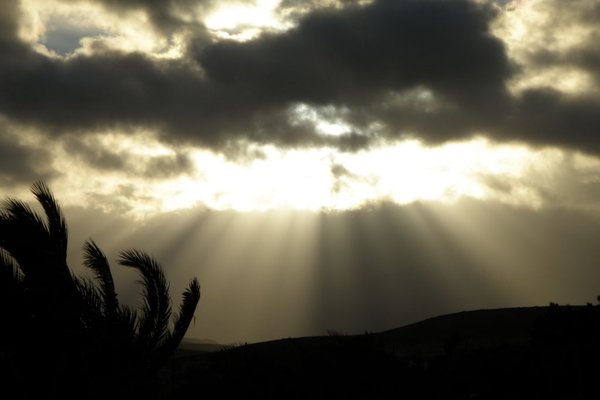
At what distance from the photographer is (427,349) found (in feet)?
143

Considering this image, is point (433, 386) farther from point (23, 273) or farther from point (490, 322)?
point (490, 322)

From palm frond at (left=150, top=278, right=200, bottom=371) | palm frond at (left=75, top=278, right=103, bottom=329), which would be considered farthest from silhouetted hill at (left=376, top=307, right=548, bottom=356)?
palm frond at (left=75, top=278, right=103, bottom=329)

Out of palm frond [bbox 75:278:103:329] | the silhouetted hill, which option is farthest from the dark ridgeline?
the silhouetted hill

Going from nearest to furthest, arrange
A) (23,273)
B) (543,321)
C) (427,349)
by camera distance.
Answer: (23,273), (543,321), (427,349)

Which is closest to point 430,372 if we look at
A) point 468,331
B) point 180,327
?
point 180,327

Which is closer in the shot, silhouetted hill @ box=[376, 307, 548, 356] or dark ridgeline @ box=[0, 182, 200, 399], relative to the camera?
dark ridgeline @ box=[0, 182, 200, 399]

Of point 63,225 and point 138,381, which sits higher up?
point 63,225

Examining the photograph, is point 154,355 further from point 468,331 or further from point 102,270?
point 468,331

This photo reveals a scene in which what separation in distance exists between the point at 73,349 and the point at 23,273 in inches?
71.0

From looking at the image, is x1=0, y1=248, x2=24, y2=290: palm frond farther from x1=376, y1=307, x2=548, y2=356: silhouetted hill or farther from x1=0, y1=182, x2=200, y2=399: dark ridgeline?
x1=376, y1=307, x2=548, y2=356: silhouetted hill

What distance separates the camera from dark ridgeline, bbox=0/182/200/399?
1288cm

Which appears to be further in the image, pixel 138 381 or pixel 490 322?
pixel 490 322

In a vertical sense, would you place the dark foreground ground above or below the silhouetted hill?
below

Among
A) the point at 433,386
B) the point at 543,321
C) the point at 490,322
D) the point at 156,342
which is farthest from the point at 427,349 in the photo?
the point at 156,342
